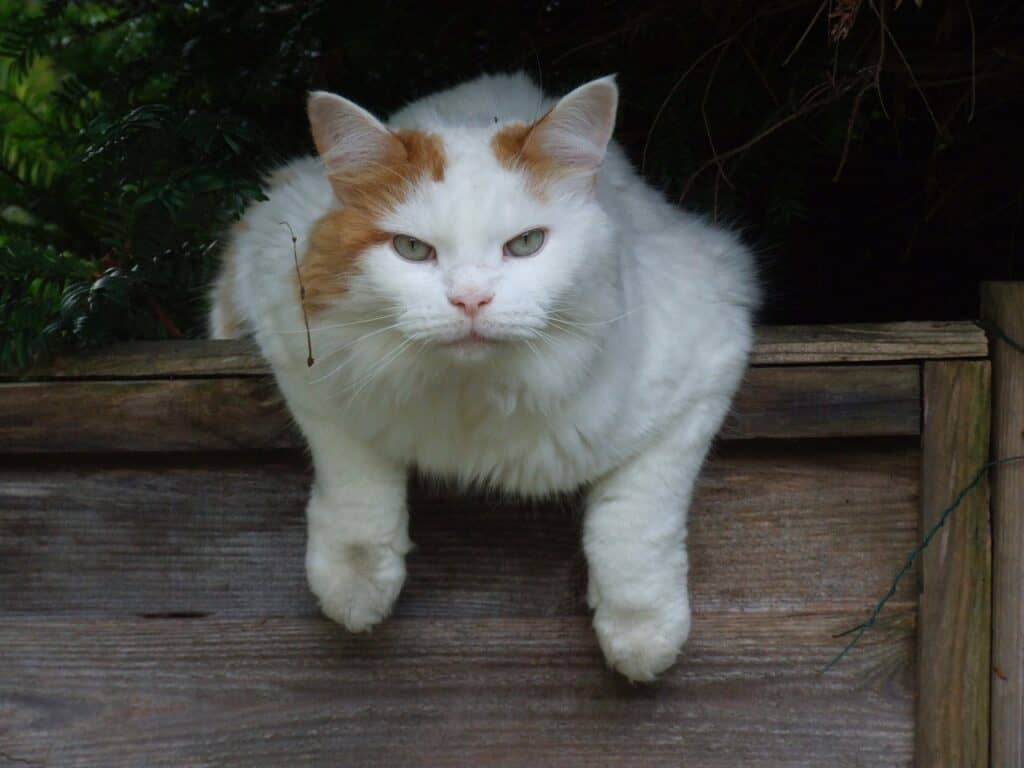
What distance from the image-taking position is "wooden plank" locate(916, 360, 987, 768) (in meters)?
1.54

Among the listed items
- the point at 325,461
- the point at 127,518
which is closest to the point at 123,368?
the point at 127,518

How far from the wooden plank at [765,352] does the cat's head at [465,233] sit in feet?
0.79

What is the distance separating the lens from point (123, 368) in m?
1.55

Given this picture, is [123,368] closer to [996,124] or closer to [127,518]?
[127,518]

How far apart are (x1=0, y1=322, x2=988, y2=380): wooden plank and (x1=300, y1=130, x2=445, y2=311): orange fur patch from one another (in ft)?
0.77

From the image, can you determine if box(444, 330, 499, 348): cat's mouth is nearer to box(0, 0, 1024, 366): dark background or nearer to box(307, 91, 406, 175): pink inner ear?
box(307, 91, 406, 175): pink inner ear

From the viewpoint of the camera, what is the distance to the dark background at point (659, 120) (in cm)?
167

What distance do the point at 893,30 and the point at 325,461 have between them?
1162 millimetres

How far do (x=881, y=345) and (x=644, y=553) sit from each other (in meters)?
0.42

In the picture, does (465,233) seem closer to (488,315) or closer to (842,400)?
(488,315)

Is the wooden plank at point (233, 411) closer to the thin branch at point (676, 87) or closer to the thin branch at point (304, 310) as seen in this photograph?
the thin branch at point (304, 310)

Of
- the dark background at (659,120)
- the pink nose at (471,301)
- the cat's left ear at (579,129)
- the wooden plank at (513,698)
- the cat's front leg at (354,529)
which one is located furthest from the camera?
the dark background at (659,120)

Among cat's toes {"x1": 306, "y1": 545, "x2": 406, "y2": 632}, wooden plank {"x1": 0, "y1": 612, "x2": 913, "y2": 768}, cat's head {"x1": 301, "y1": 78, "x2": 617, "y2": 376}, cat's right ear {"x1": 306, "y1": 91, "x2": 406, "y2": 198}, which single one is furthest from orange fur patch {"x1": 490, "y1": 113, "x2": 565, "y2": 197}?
wooden plank {"x1": 0, "y1": 612, "x2": 913, "y2": 768}

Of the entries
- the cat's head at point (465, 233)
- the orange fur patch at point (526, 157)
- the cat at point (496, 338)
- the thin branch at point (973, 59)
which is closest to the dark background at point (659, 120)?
the thin branch at point (973, 59)
